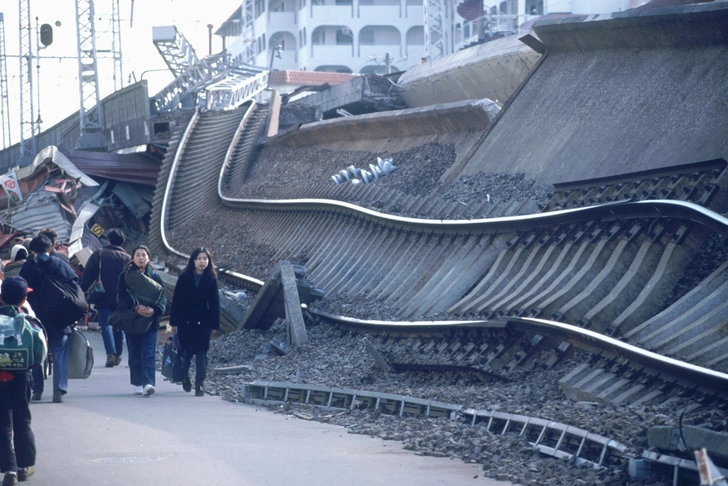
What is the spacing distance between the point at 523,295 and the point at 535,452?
13.6 feet

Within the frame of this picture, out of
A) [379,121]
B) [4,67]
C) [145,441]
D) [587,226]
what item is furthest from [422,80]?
[4,67]

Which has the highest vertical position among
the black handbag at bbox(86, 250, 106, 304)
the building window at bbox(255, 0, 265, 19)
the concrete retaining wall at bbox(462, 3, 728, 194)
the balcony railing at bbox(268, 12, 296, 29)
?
the building window at bbox(255, 0, 265, 19)

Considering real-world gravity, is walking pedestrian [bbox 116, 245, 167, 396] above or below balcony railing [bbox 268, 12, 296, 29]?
below

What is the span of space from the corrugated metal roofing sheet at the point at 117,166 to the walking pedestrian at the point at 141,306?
2111cm

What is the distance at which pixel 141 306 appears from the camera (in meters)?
10.9

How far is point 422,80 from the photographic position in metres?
35.1

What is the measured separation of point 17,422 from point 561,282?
5682 mm

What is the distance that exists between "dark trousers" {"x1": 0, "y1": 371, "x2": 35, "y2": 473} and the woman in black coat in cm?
435

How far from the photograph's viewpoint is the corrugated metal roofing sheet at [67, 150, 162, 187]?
3150 centimetres

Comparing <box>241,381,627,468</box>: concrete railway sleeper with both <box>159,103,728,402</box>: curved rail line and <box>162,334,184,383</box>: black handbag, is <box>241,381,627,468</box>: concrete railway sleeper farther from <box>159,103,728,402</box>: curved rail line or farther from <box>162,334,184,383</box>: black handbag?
<box>159,103,728,402</box>: curved rail line

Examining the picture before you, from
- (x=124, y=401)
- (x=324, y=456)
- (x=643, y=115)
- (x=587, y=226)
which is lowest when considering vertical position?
(x=124, y=401)

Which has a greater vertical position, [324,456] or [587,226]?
[587,226]

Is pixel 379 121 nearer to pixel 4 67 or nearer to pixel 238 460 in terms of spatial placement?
pixel 238 460

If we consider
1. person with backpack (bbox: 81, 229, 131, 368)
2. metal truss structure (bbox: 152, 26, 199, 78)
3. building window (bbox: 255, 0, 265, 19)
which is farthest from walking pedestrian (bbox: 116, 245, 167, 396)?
building window (bbox: 255, 0, 265, 19)
